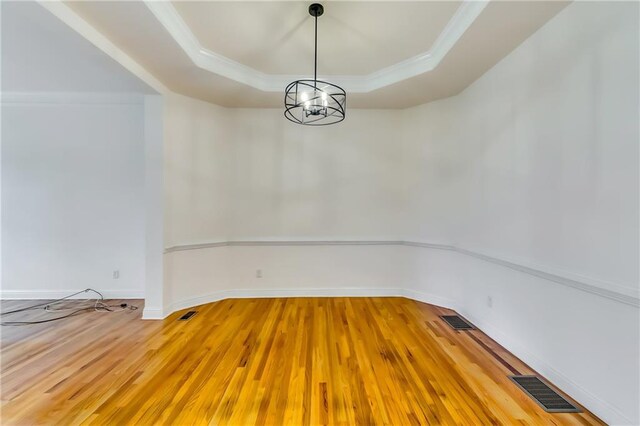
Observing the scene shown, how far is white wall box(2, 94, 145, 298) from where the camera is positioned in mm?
3582

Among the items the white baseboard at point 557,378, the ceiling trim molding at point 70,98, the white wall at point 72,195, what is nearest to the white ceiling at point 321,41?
the ceiling trim molding at point 70,98

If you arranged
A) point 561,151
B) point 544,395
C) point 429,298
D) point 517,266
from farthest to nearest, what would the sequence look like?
point 429,298 < point 517,266 < point 561,151 < point 544,395

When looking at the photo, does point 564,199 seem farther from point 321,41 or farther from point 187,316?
point 187,316

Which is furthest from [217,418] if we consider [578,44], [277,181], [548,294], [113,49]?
[578,44]

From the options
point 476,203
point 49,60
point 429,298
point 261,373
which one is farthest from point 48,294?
point 476,203

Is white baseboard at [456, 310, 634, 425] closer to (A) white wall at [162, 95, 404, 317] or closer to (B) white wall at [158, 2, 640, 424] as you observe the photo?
(B) white wall at [158, 2, 640, 424]

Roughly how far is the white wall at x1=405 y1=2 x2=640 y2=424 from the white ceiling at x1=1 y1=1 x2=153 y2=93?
3760mm

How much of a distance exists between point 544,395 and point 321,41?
349 centimetres

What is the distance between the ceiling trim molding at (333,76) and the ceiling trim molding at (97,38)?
0.61 meters

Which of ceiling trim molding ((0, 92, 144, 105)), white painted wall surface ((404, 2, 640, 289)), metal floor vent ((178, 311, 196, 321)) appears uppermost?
ceiling trim molding ((0, 92, 144, 105))

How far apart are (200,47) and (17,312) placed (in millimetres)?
3989

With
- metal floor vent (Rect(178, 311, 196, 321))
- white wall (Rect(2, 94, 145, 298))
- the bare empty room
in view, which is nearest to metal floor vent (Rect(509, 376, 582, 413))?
the bare empty room

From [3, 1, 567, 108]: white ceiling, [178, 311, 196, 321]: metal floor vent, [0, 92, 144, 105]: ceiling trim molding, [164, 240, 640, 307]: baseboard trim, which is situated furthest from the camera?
[0, 92, 144, 105]: ceiling trim molding

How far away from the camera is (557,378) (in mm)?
1867
